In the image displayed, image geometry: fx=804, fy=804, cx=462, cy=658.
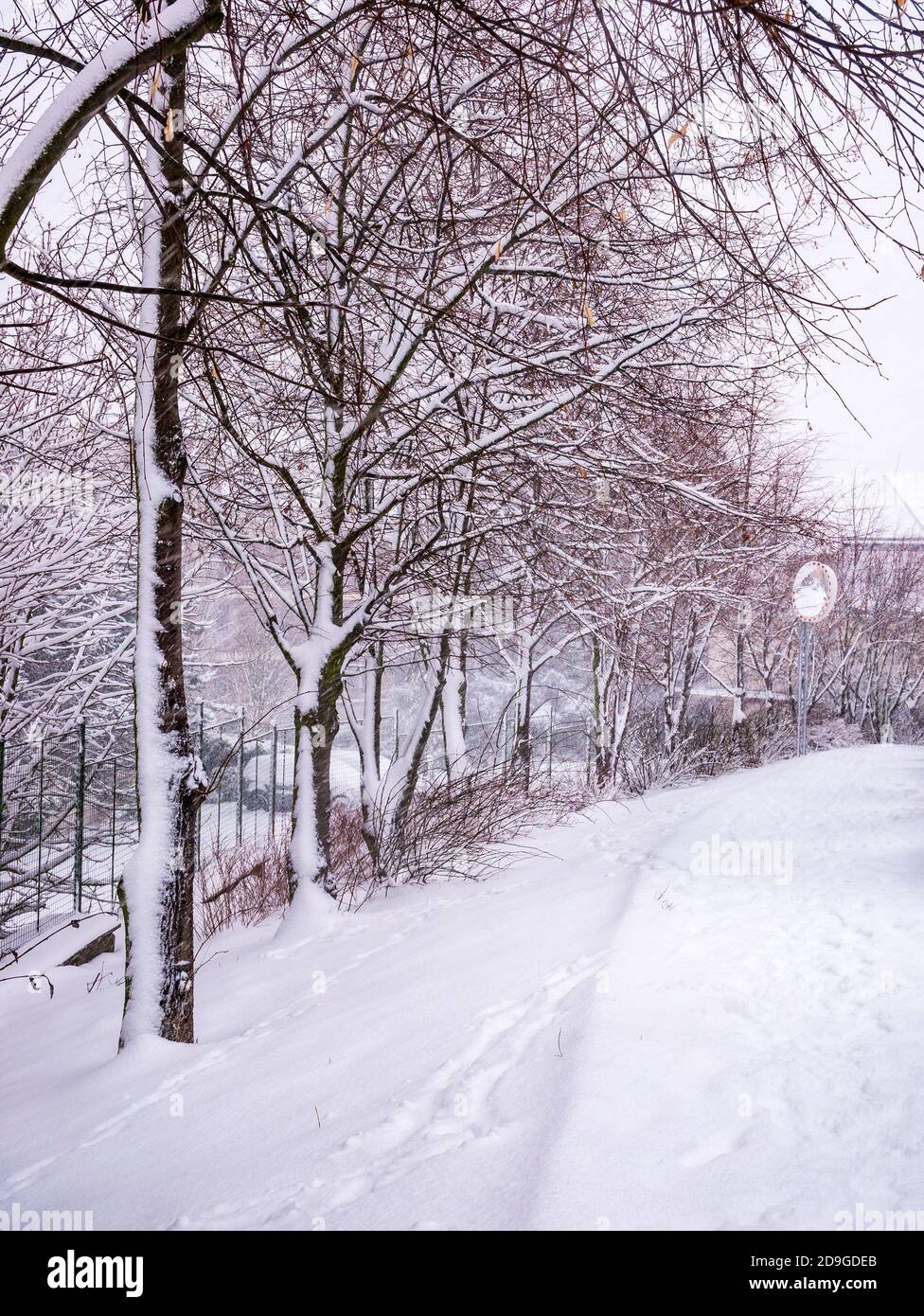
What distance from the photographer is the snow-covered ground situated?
2078 mm

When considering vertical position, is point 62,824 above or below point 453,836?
below

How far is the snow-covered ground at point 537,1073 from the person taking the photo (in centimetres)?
208

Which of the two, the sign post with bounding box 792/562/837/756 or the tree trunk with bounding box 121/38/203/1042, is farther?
the sign post with bounding box 792/562/837/756

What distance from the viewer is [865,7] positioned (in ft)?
7.43

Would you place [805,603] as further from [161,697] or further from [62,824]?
[161,697]

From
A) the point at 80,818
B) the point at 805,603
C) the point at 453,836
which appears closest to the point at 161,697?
the point at 453,836

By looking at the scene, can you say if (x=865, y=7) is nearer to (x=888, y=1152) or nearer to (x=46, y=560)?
(x=888, y=1152)

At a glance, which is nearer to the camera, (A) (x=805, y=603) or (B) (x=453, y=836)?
(B) (x=453, y=836)

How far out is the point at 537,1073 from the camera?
107 inches

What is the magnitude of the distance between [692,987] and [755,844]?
120 inches

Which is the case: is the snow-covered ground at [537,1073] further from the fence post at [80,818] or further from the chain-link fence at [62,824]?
the fence post at [80,818]
